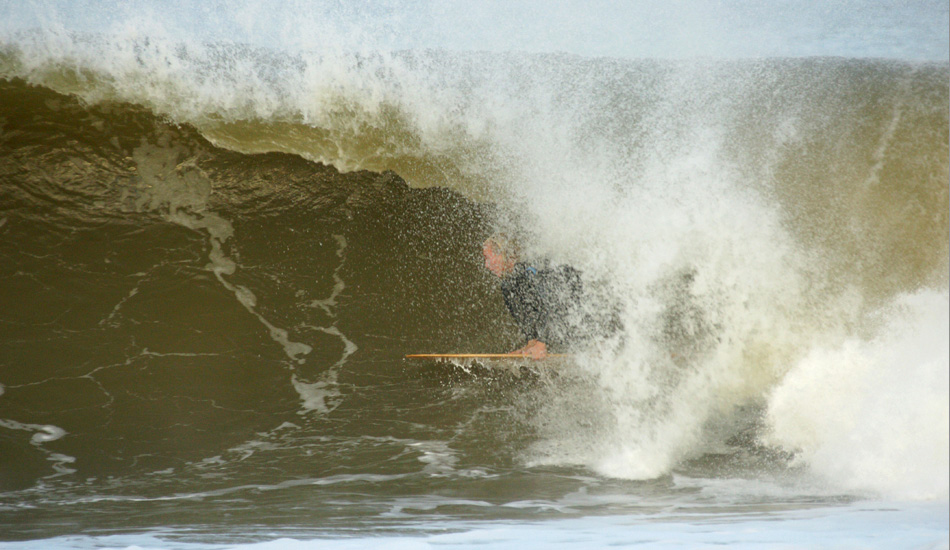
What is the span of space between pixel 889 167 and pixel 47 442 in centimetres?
435

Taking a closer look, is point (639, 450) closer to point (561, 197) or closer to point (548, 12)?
point (561, 197)

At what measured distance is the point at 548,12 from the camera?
11.8ft

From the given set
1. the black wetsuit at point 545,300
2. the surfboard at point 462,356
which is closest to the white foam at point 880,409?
the black wetsuit at point 545,300

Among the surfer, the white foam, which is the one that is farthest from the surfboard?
the white foam

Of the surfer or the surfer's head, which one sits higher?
the surfer's head

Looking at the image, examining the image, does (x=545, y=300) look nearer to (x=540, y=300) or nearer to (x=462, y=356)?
(x=540, y=300)

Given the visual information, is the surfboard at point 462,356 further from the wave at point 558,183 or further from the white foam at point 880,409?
the white foam at point 880,409

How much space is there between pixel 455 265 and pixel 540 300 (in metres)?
0.46

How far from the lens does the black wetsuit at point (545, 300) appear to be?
2.90 metres

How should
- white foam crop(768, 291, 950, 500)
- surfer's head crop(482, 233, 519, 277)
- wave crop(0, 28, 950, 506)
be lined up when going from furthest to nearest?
surfer's head crop(482, 233, 519, 277), wave crop(0, 28, 950, 506), white foam crop(768, 291, 950, 500)

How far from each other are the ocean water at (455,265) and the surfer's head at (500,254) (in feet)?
0.24

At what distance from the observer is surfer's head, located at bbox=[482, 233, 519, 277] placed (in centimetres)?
313

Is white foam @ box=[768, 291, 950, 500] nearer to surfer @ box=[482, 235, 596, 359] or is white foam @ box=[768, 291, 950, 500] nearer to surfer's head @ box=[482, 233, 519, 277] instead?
surfer @ box=[482, 235, 596, 359]

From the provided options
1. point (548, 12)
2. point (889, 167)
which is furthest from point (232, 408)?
point (889, 167)
